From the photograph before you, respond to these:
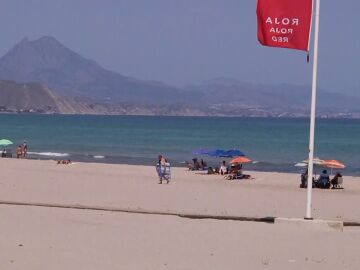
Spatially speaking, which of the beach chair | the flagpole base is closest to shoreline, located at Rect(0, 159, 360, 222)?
the beach chair

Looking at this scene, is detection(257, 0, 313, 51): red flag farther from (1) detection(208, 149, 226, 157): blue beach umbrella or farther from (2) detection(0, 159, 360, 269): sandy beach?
(1) detection(208, 149, 226, 157): blue beach umbrella

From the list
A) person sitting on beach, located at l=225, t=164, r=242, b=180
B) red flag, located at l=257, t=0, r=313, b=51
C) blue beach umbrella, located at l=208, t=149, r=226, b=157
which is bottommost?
person sitting on beach, located at l=225, t=164, r=242, b=180

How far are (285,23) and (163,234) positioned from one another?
405 cm

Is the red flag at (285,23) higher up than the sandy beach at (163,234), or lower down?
higher up

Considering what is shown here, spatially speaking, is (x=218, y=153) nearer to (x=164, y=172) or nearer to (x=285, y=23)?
(x=164, y=172)

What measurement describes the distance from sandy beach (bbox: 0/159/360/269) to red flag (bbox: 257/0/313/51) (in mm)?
3209

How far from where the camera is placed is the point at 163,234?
1234 cm

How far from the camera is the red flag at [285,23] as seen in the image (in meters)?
12.7

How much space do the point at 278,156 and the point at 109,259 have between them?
168ft

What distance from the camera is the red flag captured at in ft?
41.7

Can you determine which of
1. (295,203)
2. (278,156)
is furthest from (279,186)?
(278,156)

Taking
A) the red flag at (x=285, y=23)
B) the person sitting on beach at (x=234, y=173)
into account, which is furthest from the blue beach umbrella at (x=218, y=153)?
the red flag at (x=285, y=23)

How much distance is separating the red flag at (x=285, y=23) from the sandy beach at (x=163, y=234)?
10.5ft

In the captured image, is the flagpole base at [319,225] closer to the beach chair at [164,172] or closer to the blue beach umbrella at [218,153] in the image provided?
the beach chair at [164,172]
